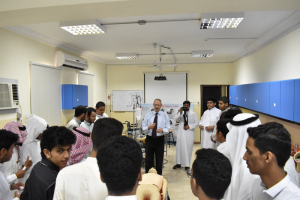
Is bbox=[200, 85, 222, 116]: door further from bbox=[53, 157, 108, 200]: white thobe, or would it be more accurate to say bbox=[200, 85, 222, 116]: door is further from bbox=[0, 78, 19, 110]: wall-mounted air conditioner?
bbox=[53, 157, 108, 200]: white thobe

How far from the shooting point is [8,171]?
2121 mm

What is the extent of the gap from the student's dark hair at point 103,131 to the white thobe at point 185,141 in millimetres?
3342

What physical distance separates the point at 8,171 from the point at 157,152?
236cm

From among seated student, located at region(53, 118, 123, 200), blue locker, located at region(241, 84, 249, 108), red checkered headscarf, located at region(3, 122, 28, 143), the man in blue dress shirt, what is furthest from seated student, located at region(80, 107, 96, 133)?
blue locker, located at region(241, 84, 249, 108)

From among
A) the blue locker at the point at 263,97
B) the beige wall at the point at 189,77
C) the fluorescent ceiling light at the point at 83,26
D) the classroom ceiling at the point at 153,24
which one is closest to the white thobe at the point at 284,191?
the classroom ceiling at the point at 153,24

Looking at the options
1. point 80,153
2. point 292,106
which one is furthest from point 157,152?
point 292,106

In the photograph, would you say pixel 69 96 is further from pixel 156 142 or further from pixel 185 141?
pixel 185 141

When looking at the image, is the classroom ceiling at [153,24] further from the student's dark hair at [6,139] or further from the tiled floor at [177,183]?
the tiled floor at [177,183]

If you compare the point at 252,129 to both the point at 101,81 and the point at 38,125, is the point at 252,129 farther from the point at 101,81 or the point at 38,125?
the point at 101,81

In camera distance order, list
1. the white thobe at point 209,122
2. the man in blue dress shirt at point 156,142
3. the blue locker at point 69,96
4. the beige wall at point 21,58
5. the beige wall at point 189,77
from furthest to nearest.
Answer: the beige wall at point 189,77, the blue locker at point 69,96, the white thobe at point 209,122, the man in blue dress shirt at point 156,142, the beige wall at point 21,58

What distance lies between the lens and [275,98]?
Answer: 126 inches

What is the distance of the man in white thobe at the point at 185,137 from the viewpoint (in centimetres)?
460

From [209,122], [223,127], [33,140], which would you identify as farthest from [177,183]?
[33,140]

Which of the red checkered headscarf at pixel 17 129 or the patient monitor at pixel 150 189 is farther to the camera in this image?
the red checkered headscarf at pixel 17 129
